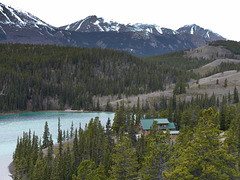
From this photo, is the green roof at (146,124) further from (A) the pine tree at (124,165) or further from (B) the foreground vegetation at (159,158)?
(A) the pine tree at (124,165)

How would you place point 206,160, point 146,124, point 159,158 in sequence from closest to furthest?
point 206,160
point 159,158
point 146,124

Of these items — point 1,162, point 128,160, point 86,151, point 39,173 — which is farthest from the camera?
point 1,162

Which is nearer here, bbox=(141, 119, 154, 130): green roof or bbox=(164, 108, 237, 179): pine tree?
bbox=(164, 108, 237, 179): pine tree

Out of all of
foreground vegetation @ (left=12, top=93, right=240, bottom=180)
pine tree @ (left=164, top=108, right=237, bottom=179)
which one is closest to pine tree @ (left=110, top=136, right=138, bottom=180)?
foreground vegetation @ (left=12, top=93, right=240, bottom=180)

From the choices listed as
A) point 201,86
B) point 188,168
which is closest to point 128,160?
point 188,168

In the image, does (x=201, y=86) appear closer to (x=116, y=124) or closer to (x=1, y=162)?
(x=116, y=124)

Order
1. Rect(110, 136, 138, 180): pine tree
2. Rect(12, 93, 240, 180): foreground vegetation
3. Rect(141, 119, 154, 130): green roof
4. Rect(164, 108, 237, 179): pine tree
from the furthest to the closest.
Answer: Rect(141, 119, 154, 130): green roof, Rect(110, 136, 138, 180): pine tree, Rect(12, 93, 240, 180): foreground vegetation, Rect(164, 108, 237, 179): pine tree

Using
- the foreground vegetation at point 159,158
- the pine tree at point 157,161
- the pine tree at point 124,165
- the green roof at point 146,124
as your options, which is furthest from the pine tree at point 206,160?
the green roof at point 146,124

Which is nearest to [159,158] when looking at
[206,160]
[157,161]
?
[157,161]

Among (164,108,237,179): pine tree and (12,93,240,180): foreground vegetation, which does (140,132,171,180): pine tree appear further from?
(164,108,237,179): pine tree

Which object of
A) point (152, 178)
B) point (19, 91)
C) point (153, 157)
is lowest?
point (152, 178)

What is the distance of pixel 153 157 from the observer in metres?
31.7

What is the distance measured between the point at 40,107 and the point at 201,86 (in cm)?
12928

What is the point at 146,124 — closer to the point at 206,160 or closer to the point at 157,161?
the point at 157,161
